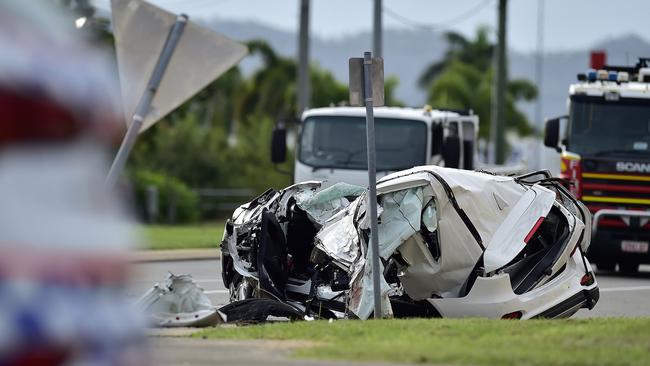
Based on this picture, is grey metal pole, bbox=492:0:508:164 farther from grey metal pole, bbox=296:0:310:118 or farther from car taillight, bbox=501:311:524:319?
car taillight, bbox=501:311:524:319

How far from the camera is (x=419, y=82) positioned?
109812mm

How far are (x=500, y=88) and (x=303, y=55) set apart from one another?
21.2 feet

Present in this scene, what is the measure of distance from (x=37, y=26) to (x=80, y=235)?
1.47 ft

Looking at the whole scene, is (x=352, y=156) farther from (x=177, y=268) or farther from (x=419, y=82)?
(x=419, y=82)

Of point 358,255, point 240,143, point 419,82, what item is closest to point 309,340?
point 358,255

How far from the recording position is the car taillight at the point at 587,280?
13.1 meters

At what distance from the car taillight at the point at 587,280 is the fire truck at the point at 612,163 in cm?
850

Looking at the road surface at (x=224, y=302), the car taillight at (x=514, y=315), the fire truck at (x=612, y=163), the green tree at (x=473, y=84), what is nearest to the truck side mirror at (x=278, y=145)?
the road surface at (x=224, y=302)

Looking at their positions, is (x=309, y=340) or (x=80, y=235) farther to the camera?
(x=309, y=340)

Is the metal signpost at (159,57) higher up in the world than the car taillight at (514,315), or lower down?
higher up

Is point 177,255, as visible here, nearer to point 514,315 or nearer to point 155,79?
point 514,315

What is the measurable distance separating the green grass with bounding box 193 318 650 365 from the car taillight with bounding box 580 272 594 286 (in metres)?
1.60

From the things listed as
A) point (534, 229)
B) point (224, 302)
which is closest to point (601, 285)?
point (224, 302)

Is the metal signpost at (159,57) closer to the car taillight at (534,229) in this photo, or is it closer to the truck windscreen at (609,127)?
the car taillight at (534,229)
